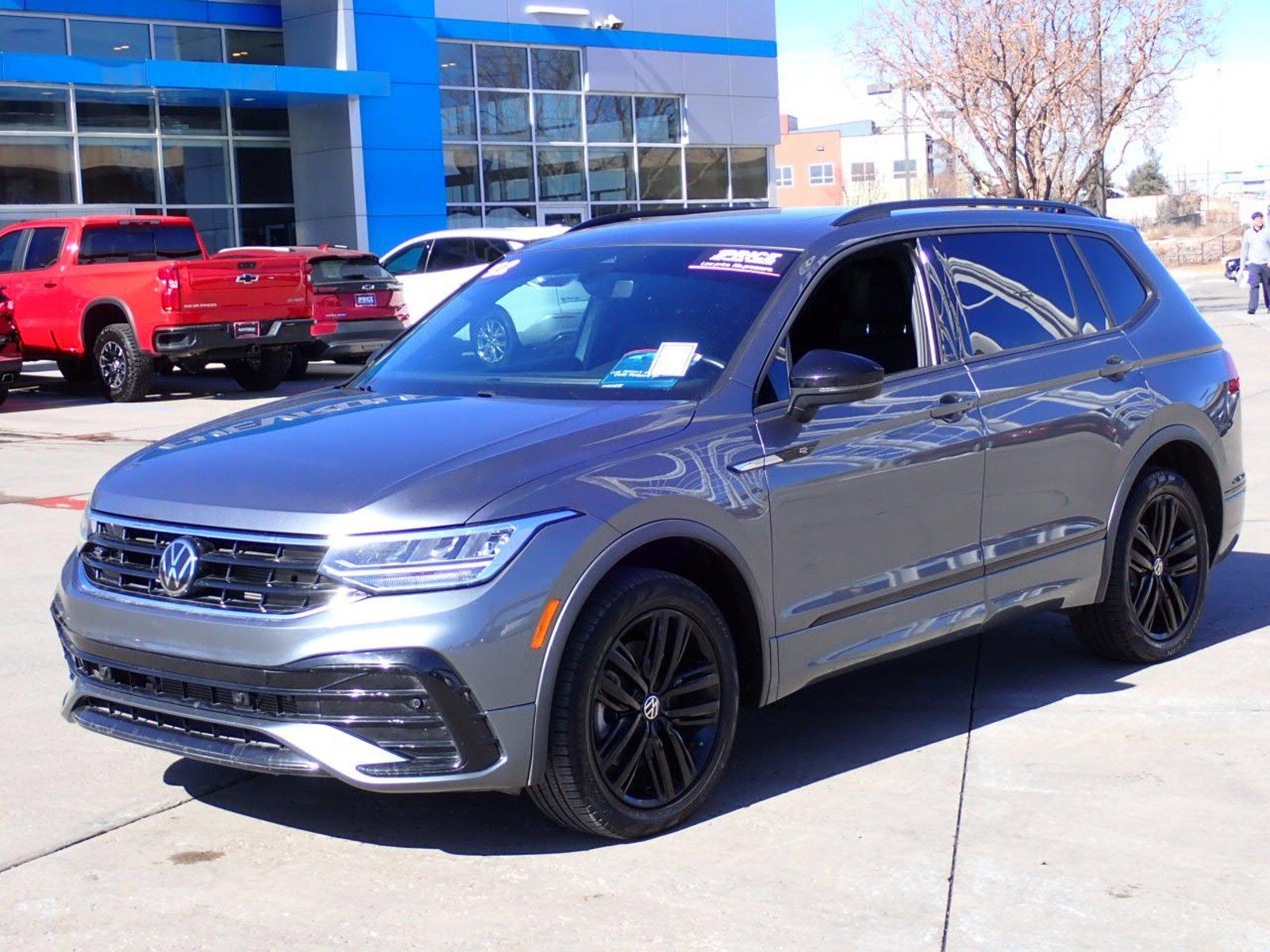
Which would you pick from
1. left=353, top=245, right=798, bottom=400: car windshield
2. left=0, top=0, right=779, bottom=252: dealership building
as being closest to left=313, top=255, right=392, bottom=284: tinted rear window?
left=0, top=0, right=779, bottom=252: dealership building

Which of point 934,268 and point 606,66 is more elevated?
point 606,66

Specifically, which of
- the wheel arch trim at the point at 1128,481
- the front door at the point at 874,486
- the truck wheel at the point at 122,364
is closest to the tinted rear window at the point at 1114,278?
the wheel arch trim at the point at 1128,481

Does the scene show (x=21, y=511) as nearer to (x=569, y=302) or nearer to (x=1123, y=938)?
(x=569, y=302)

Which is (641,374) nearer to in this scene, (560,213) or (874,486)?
(874,486)

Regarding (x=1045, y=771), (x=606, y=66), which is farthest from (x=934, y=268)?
(x=606, y=66)

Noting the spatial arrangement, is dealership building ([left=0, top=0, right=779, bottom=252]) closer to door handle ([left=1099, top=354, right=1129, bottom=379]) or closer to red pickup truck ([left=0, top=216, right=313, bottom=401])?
red pickup truck ([left=0, top=216, right=313, bottom=401])

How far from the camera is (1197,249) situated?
61.1m

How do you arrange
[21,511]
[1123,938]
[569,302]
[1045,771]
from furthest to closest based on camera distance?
[21,511] → [569,302] → [1045,771] → [1123,938]

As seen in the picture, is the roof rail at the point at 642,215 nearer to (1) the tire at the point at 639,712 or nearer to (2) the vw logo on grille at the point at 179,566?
(1) the tire at the point at 639,712

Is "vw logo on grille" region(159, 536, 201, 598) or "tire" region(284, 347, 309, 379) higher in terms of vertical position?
"vw logo on grille" region(159, 536, 201, 598)

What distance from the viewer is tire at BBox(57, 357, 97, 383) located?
20.6 meters

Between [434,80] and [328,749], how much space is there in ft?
96.1

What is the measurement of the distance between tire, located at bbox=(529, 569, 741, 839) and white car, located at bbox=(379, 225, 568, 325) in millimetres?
17058

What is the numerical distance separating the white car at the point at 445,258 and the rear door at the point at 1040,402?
50.9 ft
